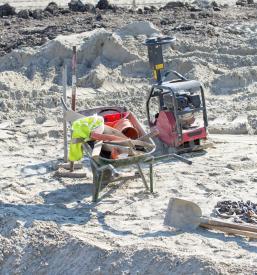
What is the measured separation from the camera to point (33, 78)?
581 inches

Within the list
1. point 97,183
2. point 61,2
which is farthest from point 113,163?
point 61,2

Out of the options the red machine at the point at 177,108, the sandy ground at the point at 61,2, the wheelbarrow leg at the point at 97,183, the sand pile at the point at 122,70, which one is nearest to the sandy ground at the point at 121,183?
the sand pile at the point at 122,70

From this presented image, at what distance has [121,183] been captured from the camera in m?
10.0

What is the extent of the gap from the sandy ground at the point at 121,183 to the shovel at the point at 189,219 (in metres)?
0.11

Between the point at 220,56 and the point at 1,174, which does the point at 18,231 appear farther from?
the point at 220,56

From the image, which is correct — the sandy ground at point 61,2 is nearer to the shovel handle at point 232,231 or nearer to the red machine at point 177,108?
A: the red machine at point 177,108

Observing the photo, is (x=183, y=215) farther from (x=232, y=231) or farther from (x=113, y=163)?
(x=113, y=163)

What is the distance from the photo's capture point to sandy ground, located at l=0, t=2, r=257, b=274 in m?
7.98

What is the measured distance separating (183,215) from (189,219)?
0.24 ft

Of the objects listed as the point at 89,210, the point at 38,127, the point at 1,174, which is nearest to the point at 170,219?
the point at 89,210

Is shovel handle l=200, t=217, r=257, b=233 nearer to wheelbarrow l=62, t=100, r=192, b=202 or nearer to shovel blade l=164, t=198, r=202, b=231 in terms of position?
shovel blade l=164, t=198, r=202, b=231

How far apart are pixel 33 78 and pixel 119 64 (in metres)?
1.64

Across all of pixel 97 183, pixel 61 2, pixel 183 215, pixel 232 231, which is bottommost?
pixel 232 231

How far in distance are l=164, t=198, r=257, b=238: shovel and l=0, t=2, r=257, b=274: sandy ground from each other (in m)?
0.11
